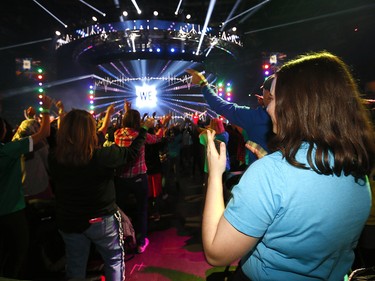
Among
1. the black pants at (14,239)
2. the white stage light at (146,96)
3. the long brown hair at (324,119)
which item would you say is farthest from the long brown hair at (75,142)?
the white stage light at (146,96)

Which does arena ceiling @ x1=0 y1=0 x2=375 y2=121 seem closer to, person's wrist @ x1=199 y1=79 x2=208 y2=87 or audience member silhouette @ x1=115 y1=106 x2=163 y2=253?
audience member silhouette @ x1=115 y1=106 x2=163 y2=253

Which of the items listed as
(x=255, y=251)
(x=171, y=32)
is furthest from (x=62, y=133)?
(x=171, y=32)

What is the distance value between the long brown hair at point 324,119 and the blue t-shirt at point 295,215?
1.9 inches

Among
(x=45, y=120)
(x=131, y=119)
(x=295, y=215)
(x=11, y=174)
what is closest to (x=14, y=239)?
(x=11, y=174)

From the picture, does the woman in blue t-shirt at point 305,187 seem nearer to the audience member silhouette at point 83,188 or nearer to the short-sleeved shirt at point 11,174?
the audience member silhouette at point 83,188

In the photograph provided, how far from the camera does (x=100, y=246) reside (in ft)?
9.09

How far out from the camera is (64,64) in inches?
990

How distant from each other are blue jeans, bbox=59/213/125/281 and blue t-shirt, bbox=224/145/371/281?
2011 mm

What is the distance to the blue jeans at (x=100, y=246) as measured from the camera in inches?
106

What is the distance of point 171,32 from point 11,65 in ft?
48.6

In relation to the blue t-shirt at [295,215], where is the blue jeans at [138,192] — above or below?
below

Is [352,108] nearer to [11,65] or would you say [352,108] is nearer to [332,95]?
[332,95]

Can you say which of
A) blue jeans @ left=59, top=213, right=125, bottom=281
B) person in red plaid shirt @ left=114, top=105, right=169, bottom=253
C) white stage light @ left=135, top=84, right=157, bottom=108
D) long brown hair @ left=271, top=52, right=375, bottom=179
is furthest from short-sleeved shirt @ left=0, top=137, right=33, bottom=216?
white stage light @ left=135, top=84, right=157, bottom=108

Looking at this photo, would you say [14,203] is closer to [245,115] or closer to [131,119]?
[131,119]
